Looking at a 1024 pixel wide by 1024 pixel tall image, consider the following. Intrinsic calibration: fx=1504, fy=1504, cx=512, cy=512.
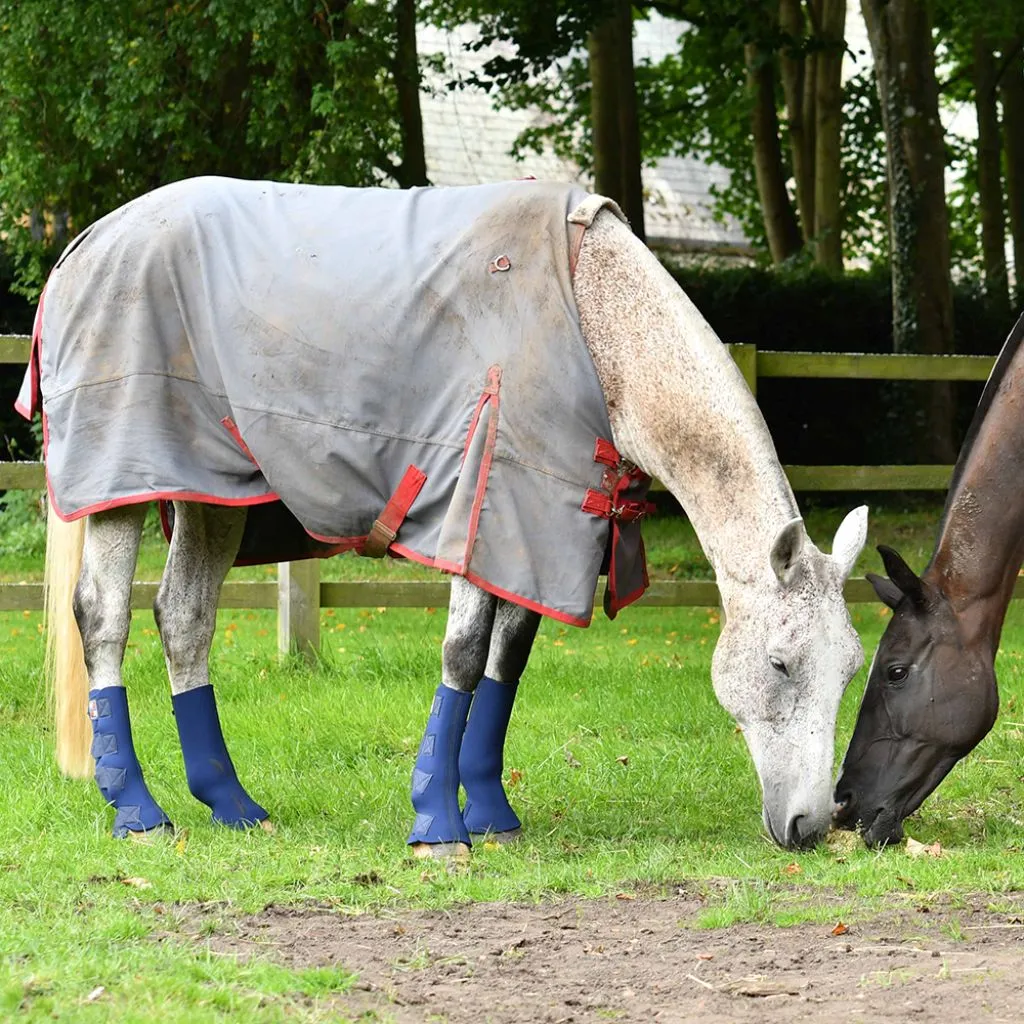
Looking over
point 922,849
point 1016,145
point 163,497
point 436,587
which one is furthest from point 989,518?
point 1016,145

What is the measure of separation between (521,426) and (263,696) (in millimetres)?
2745

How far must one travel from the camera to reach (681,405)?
13.8ft

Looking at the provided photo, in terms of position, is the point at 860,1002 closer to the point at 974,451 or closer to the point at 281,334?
the point at 974,451

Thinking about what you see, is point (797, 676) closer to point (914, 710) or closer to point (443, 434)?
point (914, 710)

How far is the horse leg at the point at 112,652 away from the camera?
4.50 metres

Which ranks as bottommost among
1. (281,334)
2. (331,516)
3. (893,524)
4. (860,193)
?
(893,524)

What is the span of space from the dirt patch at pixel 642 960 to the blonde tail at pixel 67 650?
5.21 ft

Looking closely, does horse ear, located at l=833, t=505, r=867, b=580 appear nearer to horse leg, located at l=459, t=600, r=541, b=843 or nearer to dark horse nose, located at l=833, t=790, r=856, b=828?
dark horse nose, located at l=833, t=790, r=856, b=828

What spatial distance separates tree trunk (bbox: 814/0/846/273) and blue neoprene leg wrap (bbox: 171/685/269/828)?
11.8 meters

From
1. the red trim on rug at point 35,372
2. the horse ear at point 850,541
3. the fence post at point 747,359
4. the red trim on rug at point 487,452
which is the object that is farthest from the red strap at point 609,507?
the fence post at point 747,359

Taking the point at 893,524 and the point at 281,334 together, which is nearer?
the point at 281,334

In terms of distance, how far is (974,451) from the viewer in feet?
14.8

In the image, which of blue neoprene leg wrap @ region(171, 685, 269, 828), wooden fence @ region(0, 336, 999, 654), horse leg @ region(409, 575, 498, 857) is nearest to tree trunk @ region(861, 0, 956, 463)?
wooden fence @ region(0, 336, 999, 654)

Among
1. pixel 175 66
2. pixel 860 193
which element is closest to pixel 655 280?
pixel 175 66
